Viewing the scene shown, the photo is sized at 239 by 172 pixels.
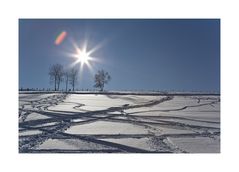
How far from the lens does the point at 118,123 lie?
2832 mm

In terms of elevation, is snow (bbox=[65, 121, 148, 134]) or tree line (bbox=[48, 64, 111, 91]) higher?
tree line (bbox=[48, 64, 111, 91])

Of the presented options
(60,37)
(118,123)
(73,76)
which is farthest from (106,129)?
(60,37)

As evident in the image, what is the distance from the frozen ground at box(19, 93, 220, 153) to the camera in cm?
246

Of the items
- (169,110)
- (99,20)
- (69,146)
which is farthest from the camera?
(169,110)

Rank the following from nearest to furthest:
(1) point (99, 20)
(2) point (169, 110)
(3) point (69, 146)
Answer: (3) point (69, 146)
(1) point (99, 20)
(2) point (169, 110)

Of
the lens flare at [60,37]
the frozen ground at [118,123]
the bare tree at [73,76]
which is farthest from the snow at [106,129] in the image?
the lens flare at [60,37]

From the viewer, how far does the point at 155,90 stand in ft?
9.52

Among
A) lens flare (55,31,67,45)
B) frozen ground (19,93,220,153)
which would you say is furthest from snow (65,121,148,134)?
lens flare (55,31,67,45)

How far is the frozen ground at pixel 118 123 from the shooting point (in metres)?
2.46

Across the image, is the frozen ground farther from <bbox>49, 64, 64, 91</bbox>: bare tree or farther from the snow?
<bbox>49, 64, 64, 91</bbox>: bare tree

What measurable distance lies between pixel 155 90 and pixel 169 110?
0.31 m
